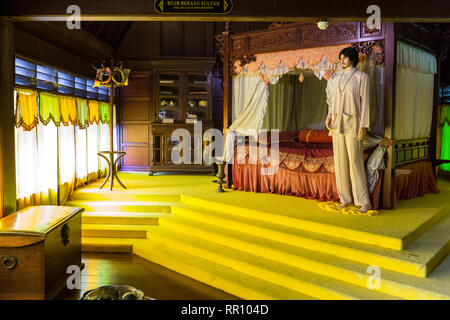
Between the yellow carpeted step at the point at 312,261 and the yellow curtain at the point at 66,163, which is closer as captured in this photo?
the yellow carpeted step at the point at 312,261

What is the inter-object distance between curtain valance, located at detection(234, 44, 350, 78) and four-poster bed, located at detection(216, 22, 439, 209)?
0.05ft

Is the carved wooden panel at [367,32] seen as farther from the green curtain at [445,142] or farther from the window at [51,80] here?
the window at [51,80]

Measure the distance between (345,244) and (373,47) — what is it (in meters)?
2.68

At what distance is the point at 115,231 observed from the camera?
17.5ft

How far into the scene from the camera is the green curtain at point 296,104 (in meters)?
7.41

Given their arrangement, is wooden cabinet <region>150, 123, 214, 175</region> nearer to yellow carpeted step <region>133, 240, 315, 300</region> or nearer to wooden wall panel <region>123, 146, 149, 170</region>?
wooden wall panel <region>123, 146, 149, 170</region>

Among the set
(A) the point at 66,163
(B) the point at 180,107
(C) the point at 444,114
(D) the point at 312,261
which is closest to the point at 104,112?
(B) the point at 180,107

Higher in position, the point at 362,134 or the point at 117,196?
the point at 362,134

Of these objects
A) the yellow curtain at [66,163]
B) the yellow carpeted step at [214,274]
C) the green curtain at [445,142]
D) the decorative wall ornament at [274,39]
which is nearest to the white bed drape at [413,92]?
the decorative wall ornament at [274,39]

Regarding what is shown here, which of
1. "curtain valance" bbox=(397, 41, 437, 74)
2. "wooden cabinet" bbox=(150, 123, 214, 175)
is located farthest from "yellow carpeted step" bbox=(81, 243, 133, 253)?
"curtain valance" bbox=(397, 41, 437, 74)

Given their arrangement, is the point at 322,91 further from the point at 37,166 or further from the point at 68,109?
the point at 37,166

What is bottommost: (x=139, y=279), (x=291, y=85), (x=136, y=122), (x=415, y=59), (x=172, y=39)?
(x=139, y=279)

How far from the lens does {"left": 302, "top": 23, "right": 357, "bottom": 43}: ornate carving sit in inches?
210

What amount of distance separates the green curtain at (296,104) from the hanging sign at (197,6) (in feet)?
11.4
